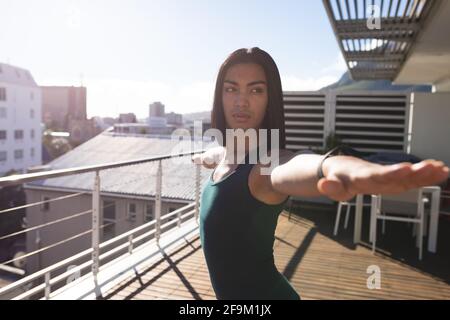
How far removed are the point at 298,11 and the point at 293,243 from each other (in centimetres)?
264

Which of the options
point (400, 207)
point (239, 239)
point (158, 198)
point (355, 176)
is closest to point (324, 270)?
point (400, 207)

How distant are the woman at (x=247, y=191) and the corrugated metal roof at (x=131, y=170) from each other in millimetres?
8805

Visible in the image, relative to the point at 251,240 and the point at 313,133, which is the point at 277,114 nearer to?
the point at 251,240

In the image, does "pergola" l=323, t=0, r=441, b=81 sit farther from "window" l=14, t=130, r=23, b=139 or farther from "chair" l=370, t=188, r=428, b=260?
"window" l=14, t=130, r=23, b=139

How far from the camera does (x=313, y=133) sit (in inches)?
284

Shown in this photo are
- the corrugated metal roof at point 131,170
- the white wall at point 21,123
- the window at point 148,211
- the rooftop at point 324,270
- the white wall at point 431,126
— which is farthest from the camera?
the white wall at point 21,123

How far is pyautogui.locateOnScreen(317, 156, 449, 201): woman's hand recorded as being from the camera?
510mm

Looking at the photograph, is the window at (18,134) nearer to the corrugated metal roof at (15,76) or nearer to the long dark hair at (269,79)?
the corrugated metal roof at (15,76)

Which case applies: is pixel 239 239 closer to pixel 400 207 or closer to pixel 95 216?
pixel 95 216

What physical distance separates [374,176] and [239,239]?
50cm

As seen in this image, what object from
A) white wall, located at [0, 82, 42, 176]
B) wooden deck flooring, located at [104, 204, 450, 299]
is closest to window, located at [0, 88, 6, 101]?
white wall, located at [0, 82, 42, 176]

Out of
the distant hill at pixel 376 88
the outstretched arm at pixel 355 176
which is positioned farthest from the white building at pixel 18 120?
the outstretched arm at pixel 355 176

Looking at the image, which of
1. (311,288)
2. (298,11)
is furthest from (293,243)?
(298,11)

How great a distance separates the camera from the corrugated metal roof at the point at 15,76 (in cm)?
3959
